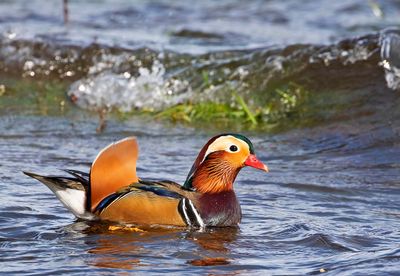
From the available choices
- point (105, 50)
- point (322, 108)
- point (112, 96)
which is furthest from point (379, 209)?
point (105, 50)

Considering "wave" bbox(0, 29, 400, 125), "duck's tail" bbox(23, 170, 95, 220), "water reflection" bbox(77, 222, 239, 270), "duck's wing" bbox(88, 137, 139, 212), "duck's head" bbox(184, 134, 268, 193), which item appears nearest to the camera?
"water reflection" bbox(77, 222, 239, 270)

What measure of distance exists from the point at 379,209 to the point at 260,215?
83 centimetres

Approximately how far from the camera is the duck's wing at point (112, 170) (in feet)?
21.2

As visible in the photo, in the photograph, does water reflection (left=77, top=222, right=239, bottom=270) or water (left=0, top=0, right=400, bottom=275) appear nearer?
water reflection (left=77, top=222, right=239, bottom=270)

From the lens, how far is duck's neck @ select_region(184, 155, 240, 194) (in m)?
6.89

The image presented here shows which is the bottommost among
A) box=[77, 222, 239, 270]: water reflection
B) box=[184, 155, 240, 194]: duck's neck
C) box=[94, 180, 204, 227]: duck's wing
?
box=[77, 222, 239, 270]: water reflection

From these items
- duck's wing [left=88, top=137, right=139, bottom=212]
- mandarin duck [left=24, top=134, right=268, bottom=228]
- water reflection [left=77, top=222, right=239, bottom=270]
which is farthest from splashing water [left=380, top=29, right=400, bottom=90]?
duck's wing [left=88, top=137, right=139, bottom=212]

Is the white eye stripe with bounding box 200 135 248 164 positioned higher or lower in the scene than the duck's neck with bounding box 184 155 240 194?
higher

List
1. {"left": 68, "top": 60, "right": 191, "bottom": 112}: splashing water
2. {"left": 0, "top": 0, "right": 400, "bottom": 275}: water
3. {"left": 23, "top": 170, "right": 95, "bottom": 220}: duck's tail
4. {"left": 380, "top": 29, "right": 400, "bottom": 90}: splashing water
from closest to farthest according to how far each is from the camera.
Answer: {"left": 0, "top": 0, "right": 400, "bottom": 275}: water, {"left": 23, "top": 170, "right": 95, "bottom": 220}: duck's tail, {"left": 380, "top": 29, "right": 400, "bottom": 90}: splashing water, {"left": 68, "top": 60, "right": 191, "bottom": 112}: splashing water

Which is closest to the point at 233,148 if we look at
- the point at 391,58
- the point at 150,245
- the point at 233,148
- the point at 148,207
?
the point at 233,148

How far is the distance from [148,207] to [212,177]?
22.8 inches

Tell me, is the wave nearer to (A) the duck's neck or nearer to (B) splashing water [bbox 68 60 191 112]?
(B) splashing water [bbox 68 60 191 112]

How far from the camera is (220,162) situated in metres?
6.93

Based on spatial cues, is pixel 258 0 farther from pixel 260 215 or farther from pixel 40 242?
pixel 40 242
